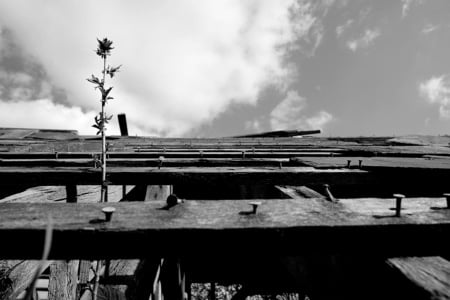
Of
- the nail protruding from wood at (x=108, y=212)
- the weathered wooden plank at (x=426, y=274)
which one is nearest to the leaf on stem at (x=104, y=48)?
the nail protruding from wood at (x=108, y=212)

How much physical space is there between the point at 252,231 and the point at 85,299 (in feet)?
7.93

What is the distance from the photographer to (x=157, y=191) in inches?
84.6

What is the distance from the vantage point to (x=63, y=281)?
3088mm

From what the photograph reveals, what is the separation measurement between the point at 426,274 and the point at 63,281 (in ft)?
11.9

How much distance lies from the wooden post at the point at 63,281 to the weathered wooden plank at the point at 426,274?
333cm

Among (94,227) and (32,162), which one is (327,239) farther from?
(32,162)

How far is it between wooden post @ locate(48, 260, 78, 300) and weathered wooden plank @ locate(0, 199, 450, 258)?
236 centimetres

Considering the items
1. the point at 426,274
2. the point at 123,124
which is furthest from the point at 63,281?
the point at 123,124

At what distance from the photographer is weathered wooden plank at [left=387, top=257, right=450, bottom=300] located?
0.85 metres

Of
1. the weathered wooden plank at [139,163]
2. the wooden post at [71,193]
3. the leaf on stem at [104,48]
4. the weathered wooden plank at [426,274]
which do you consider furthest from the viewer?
the weathered wooden plank at [139,163]

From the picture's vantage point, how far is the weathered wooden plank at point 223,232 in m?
1.09

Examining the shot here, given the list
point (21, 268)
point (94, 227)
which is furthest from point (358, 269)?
point (21, 268)

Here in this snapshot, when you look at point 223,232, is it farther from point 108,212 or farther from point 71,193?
point 71,193

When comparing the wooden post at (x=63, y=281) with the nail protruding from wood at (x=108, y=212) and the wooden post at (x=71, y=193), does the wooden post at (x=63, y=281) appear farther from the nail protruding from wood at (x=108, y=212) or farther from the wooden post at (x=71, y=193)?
the nail protruding from wood at (x=108, y=212)
